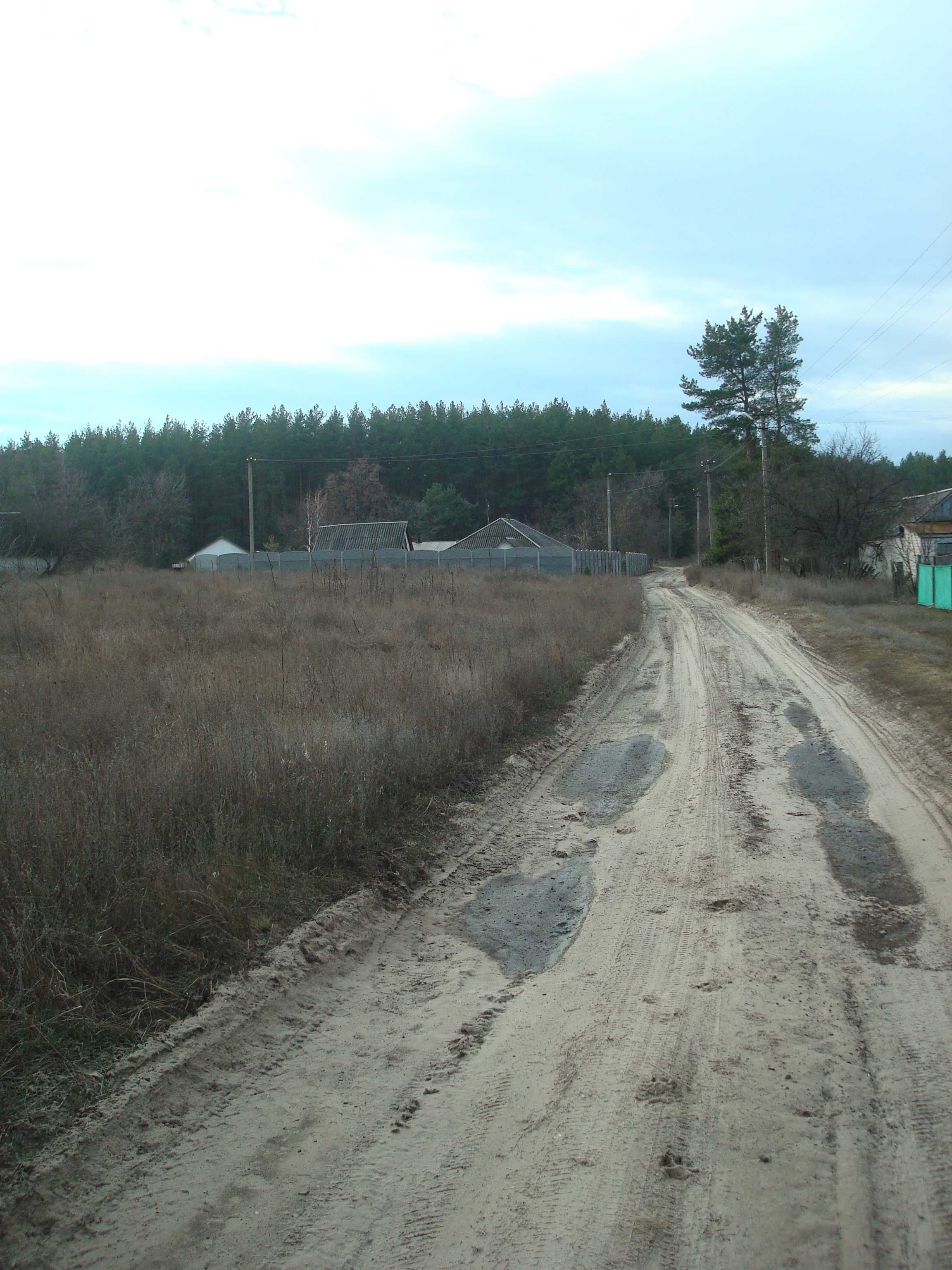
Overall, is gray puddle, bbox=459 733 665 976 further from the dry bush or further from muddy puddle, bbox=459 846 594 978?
the dry bush

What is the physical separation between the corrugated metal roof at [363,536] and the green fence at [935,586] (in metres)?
35.6

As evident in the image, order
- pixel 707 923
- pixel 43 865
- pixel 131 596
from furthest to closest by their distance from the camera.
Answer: pixel 131 596 < pixel 707 923 < pixel 43 865

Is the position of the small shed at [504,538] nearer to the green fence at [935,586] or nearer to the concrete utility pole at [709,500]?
the concrete utility pole at [709,500]

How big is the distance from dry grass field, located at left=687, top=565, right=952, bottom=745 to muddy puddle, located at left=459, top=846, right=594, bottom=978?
5.64m

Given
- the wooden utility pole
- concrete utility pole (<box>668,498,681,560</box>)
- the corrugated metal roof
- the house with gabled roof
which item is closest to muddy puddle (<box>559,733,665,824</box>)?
the house with gabled roof

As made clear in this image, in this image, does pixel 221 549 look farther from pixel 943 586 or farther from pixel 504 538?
pixel 943 586

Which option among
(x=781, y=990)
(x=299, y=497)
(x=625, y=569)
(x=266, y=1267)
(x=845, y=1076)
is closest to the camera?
(x=266, y=1267)

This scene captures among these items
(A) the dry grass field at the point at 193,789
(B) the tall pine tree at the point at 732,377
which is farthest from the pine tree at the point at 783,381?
(A) the dry grass field at the point at 193,789

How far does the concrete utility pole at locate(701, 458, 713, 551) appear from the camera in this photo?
2581 inches

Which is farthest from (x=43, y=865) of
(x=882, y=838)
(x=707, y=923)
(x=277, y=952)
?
(x=882, y=838)

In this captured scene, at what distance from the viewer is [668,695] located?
1285cm

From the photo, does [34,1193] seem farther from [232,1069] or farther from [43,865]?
[43,865]

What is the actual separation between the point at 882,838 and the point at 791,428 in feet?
172

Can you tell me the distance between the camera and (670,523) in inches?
3745
